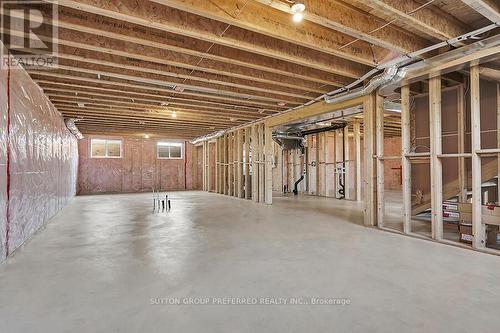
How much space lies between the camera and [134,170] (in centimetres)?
1252

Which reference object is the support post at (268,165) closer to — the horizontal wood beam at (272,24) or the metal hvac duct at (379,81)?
the metal hvac duct at (379,81)

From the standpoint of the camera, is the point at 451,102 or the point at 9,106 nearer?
the point at 9,106

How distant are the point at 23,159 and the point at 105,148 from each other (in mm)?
9237

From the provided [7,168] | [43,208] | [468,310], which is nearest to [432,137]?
[468,310]

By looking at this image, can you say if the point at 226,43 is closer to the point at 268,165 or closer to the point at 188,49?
the point at 188,49

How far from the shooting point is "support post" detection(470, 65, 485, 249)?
3393 millimetres

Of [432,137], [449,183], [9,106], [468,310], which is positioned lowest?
[468,310]

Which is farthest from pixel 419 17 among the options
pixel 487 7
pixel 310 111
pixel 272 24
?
pixel 310 111

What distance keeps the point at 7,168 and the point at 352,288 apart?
3700 mm

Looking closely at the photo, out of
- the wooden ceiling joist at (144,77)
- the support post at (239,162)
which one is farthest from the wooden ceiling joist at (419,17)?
the support post at (239,162)

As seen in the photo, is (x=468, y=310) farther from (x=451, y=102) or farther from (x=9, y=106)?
(x=9, y=106)

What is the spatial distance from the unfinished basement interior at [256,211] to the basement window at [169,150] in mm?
6431

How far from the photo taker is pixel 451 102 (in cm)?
480

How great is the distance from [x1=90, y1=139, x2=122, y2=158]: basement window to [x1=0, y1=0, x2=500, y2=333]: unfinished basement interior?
5.67m
